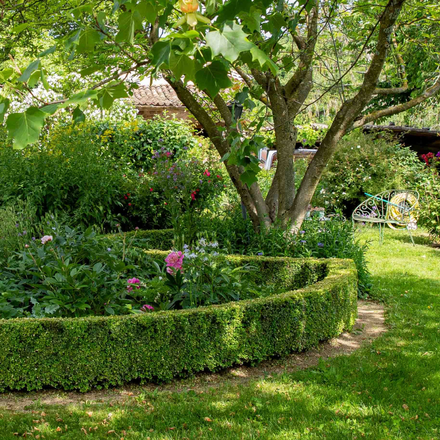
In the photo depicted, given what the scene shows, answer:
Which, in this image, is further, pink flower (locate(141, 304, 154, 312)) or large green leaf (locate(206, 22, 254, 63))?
pink flower (locate(141, 304, 154, 312))

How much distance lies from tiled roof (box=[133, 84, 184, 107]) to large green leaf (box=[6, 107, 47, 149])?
15.6m

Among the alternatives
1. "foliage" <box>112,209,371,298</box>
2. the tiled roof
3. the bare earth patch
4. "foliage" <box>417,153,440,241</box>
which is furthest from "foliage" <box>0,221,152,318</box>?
the tiled roof

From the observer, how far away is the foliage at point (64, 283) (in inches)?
157

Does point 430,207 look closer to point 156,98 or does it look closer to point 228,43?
point 228,43

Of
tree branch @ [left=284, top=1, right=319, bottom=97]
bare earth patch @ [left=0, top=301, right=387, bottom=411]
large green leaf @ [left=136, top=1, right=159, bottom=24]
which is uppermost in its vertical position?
tree branch @ [left=284, top=1, right=319, bottom=97]

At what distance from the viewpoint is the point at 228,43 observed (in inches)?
48.1

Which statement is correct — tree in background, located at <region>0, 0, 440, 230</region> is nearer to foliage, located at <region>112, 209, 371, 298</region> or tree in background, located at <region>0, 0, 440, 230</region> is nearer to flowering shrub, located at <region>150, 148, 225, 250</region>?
foliage, located at <region>112, 209, 371, 298</region>

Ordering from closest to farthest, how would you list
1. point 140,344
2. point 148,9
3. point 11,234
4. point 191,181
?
point 148,9, point 140,344, point 11,234, point 191,181

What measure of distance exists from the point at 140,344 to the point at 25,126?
271 centimetres

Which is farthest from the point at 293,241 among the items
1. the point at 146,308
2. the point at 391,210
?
the point at 391,210

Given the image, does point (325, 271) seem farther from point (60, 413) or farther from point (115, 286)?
point (60, 413)

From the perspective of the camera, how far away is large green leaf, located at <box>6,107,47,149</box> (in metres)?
1.16

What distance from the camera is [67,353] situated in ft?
11.7

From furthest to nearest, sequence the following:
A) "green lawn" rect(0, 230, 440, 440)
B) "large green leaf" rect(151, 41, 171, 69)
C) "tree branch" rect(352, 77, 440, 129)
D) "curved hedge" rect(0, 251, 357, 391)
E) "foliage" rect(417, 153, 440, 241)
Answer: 1. "foliage" rect(417, 153, 440, 241)
2. "tree branch" rect(352, 77, 440, 129)
3. "curved hedge" rect(0, 251, 357, 391)
4. "green lawn" rect(0, 230, 440, 440)
5. "large green leaf" rect(151, 41, 171, 69)
